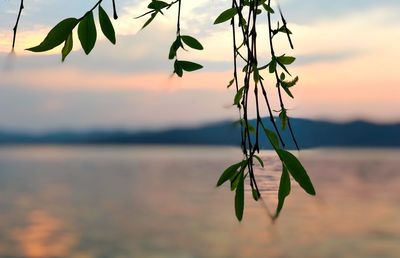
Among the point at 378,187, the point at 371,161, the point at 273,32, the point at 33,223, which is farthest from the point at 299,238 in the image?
the point at 371,161

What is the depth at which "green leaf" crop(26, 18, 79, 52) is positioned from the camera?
2.16ft

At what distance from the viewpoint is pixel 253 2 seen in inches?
38.1

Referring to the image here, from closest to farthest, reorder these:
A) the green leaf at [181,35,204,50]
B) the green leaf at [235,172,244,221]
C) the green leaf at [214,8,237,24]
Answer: the green leaf at [235,172,244,221] < the green leaf at [214,8,237,24] < the green leaf at [181,35,204,50]

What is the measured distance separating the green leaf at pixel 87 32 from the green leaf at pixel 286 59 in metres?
0.51

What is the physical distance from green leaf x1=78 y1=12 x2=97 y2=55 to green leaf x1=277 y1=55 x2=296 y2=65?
0.51 metres

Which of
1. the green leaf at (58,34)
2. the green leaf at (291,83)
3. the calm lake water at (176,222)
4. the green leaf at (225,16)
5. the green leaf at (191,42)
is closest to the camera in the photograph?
the green leaf at (58,34)

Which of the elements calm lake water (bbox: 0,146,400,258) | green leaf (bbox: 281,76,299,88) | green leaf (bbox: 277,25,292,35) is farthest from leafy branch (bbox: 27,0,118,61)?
calm lake water (bbox: 0,146,400,258)

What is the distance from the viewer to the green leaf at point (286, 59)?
44.4 inches

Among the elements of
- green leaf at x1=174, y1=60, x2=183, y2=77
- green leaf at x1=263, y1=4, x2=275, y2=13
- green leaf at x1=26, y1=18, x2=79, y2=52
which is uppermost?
green leaf at x1=263, y1=4, x2=275, y2=13

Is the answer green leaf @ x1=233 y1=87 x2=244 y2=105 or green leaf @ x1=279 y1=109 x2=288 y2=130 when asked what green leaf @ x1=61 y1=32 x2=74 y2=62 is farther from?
green leaf @ x1=279 y1=109 x2=288 y2=130

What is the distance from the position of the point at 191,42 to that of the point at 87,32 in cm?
42

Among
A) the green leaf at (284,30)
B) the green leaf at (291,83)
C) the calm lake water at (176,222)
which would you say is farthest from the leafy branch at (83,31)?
the calm lake water at (176,222)

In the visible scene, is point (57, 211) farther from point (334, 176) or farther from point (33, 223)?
point (334, 176)

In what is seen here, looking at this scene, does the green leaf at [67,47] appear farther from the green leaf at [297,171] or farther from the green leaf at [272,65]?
the green leaf at [272,65]
